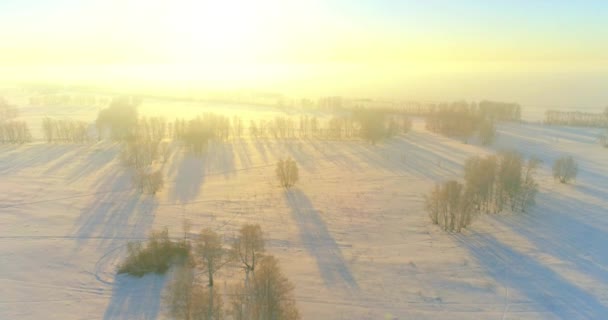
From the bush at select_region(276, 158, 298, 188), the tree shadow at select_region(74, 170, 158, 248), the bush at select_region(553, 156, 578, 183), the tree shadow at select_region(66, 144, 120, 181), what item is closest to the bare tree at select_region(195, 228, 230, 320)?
the tree shadow at select_region(74, 170, 158, 248)

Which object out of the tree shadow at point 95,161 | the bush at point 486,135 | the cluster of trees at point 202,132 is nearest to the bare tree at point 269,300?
the tree shadow at point 95,161

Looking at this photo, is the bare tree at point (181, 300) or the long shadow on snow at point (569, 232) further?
the long shadow on snow at point (569, 232)

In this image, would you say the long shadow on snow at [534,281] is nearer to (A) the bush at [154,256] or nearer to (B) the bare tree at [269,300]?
(B) the bare tree at [269,300]

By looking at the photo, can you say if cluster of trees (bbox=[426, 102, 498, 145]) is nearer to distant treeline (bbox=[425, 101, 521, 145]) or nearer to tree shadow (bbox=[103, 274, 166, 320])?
distant treeline (bbox=[425, 101, 521, 145])

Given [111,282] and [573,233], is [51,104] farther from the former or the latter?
[573,233]

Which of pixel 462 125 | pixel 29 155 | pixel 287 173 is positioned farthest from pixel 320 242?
pixel 462 125

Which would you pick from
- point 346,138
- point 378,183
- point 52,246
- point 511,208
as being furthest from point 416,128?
point 52,246

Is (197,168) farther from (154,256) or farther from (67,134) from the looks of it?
(67,134)
